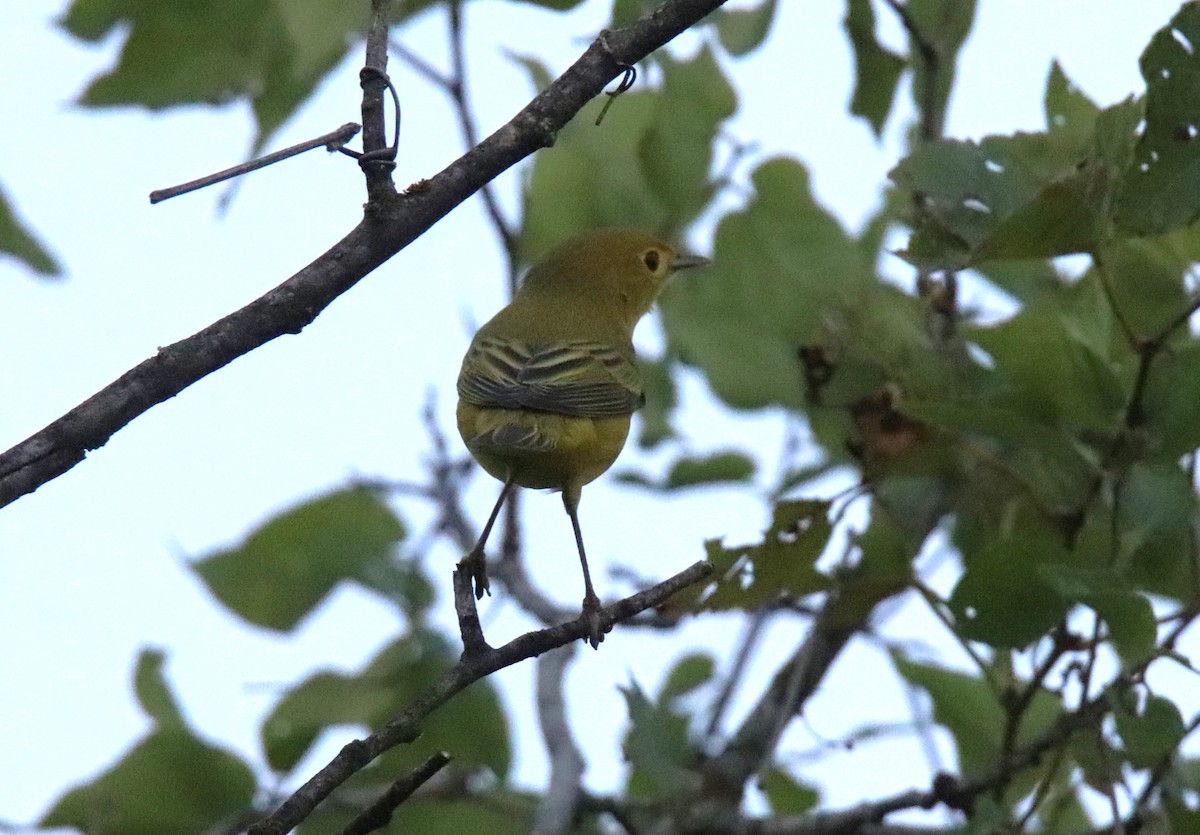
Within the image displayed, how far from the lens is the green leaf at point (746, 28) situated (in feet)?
15.1

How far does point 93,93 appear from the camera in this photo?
14.9 feet

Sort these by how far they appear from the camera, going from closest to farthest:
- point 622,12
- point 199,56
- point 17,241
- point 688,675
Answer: point 622,12 < point 17,241 < point 199,56 < point 688,675

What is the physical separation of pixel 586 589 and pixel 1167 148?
159 cm

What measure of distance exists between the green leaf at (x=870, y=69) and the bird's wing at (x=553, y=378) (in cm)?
110

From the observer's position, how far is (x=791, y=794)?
198 inches

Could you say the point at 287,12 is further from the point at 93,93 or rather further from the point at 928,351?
the point at 928,351

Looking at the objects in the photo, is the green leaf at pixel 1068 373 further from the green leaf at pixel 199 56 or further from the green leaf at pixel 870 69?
the green leaf at pixel 199 56

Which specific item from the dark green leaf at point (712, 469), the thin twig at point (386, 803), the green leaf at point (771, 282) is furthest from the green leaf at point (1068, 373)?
the thin twig at point (386, 803)

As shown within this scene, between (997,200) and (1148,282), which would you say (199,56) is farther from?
(1148,282)

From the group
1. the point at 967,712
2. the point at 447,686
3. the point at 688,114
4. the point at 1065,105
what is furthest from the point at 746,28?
the point at 447,686

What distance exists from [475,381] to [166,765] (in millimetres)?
1353

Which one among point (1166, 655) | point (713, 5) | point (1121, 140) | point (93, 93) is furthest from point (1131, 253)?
point (93, 93)

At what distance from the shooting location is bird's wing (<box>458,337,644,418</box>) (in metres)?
4.54

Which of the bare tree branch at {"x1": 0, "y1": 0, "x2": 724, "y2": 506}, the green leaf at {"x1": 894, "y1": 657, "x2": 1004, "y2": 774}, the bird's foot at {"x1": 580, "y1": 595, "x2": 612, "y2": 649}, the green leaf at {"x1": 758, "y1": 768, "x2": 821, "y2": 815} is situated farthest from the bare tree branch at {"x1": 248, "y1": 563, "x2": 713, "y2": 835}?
the green leaf at {"x1": 758, "y1": 768, "x2": 821, "y2": 815}
